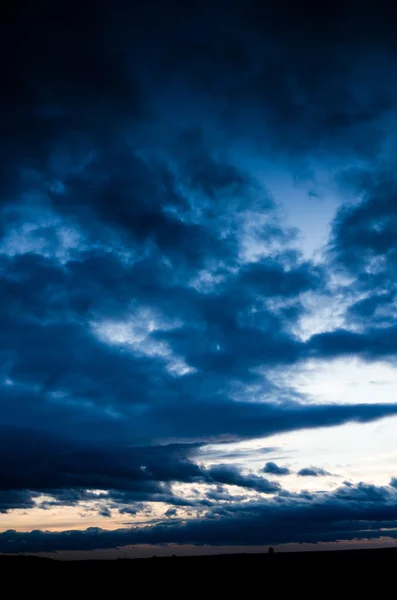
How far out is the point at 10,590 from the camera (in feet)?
250

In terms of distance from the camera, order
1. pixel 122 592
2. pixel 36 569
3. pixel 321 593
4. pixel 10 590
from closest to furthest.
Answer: pixel 10 590 < pixel 122 592 < pixel 321 593 < pixel 36 569

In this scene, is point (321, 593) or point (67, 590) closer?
point (67, 590)

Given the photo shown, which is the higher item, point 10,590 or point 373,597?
point 10,590

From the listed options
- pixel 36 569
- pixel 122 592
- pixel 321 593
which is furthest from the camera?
pixel 36 569

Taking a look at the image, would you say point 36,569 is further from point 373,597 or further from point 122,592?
point 373,597

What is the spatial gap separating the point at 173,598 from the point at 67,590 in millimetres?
17105

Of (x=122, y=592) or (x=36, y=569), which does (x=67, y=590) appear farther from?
(x=36, y=569)

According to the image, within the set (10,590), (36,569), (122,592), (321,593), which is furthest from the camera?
(36,569)

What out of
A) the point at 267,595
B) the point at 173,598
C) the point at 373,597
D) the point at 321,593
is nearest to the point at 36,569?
the point at 173,598

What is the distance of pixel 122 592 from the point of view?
82.2m

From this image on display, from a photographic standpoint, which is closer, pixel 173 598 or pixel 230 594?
pixel 173 598

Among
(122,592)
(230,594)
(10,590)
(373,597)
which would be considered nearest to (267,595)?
(230,594)

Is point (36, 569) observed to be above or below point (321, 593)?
above

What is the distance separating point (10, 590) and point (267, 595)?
40933mm
